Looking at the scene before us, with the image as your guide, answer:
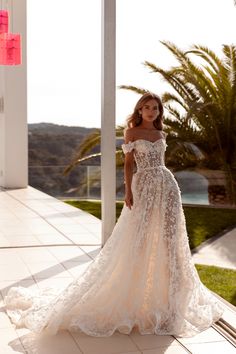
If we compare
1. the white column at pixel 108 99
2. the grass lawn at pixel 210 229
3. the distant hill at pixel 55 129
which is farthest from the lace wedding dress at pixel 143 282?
the distant hill at pixel 55 129

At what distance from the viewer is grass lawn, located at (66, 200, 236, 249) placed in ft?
23.0

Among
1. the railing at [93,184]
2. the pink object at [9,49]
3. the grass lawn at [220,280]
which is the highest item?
the pink object at [9,49]

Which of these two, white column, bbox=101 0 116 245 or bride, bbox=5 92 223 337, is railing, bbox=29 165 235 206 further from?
bride, bbox=5 92 223 337

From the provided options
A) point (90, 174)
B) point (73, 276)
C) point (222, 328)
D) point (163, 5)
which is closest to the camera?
point (222, 328)

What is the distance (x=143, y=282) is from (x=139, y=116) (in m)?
1.09

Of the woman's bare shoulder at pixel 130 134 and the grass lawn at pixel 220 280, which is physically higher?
the woman's bare shoulder at pixel 130 134

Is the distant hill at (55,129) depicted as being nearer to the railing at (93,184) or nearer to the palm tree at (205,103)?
the railing at (93,184)

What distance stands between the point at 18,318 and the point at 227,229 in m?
4.82

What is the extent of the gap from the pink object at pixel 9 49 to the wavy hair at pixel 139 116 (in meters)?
4.51

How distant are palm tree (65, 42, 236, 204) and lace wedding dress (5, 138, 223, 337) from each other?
6.05m

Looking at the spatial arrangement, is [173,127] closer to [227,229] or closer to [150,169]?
[227,229]

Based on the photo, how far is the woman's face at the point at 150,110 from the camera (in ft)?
11.0

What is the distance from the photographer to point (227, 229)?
299 inches

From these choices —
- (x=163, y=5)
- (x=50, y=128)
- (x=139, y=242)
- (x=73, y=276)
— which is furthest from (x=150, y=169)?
(x=50, y=128)
